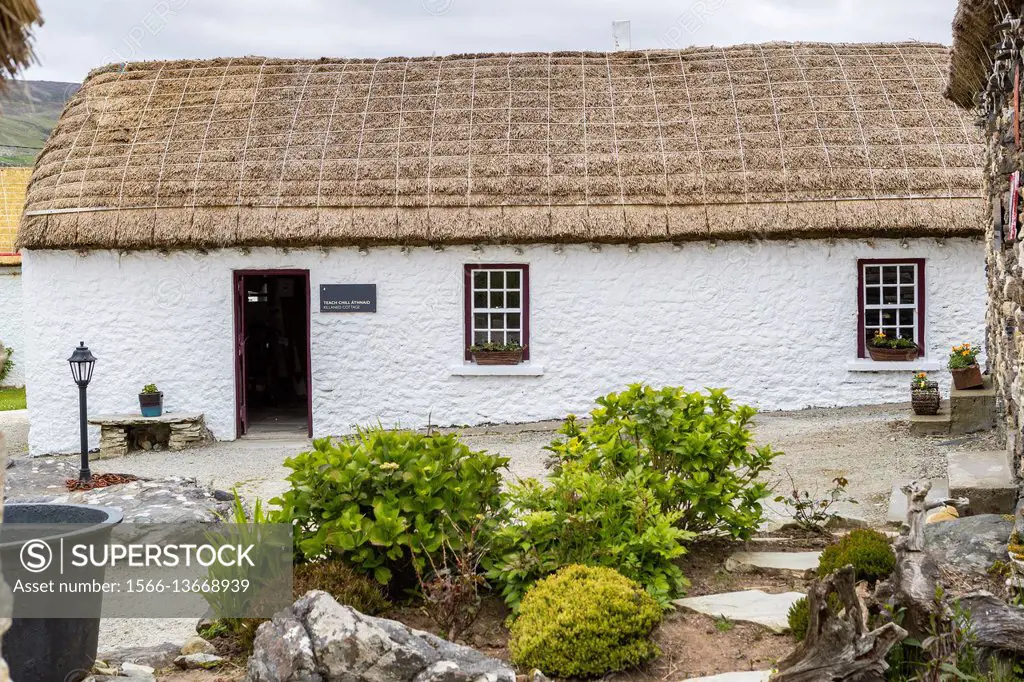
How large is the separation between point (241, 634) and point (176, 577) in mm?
1950

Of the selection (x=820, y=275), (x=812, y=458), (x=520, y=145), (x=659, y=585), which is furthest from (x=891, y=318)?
(x=659, y=585)

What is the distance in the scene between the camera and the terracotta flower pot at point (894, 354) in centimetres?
1278

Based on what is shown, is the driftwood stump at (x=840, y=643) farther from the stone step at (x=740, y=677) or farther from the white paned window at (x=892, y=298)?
the white paned window at (x=892, y=298)

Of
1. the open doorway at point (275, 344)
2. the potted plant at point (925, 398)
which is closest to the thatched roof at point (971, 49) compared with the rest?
the potted plant at point (925, 398)

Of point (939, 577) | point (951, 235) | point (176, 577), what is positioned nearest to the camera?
point (939, 577)

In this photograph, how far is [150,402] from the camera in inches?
516

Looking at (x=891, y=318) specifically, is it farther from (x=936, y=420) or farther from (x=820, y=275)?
(x=936, y=420)

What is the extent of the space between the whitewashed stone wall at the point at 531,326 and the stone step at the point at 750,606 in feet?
25.3

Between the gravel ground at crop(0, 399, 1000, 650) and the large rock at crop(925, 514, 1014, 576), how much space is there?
4.99 ft

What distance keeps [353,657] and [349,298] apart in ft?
30.6

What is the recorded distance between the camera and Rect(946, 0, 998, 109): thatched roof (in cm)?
682

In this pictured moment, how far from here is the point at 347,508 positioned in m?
5.34

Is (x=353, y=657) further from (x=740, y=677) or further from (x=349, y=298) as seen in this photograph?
(x=349, y=298)

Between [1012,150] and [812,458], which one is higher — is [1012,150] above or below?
above
